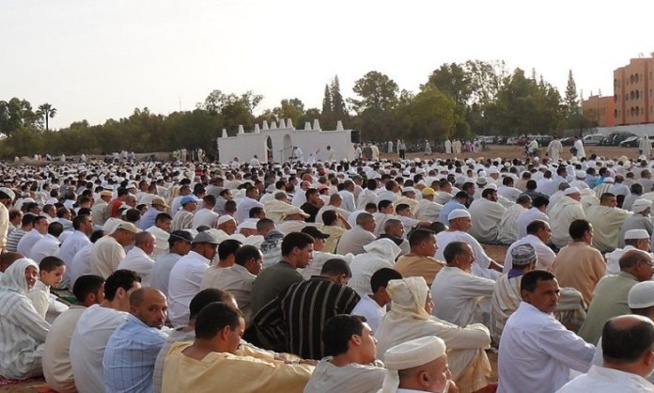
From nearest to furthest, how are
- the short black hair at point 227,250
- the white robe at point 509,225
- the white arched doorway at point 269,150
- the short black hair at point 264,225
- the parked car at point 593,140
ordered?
the short black hair at point 227,250 → the short black hair at point 264,225 → the white robe at point 509,225 → the white arched doorway at point 269,150 → the parked car at point 593,140

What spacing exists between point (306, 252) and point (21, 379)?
2529mm

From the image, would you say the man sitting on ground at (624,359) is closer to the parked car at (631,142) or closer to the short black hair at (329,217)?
the short black hair at (329,217)

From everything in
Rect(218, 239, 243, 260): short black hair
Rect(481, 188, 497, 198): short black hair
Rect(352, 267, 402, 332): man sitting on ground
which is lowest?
Rect(481, 188, 497, 198): short black hair

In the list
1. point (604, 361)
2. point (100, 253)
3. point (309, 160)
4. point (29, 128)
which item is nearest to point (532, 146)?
Answer: point (309, 160)

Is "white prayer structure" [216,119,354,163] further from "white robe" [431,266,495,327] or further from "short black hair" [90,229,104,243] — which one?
"white robe" [431,266,495,327]

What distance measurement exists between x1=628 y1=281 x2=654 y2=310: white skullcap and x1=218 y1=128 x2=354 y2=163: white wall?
33801 millimetres

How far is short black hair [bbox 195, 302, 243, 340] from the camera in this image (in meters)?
4.12

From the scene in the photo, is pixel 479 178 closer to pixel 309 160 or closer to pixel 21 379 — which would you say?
pixel 21 379

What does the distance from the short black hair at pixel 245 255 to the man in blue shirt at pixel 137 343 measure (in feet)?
5.44

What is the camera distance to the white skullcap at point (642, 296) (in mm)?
4266

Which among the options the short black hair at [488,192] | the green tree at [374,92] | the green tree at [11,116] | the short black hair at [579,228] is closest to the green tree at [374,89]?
the green tree at [374,92]

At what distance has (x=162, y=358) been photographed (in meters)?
4.75

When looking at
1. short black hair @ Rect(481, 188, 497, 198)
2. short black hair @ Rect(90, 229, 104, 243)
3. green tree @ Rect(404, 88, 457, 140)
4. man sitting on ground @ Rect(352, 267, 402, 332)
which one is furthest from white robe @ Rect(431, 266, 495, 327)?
green tree @ Rect(404, 88, 457, 140)

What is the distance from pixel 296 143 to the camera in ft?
129
